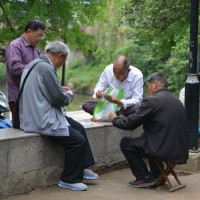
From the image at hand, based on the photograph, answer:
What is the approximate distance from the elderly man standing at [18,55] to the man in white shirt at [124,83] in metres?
1.17

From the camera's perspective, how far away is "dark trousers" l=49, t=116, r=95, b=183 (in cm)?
497

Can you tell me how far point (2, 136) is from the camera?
4.69 meters

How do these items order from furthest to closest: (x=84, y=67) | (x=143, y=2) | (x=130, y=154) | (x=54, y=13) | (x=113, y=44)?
(x=84, y=67) → (x=113, y=44) → (x=54, y=13) → (x=143, y=2) → (x=130, y=154)

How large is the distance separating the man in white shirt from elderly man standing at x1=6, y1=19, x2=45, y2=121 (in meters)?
1.17

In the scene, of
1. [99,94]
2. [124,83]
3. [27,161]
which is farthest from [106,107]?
[27,161]

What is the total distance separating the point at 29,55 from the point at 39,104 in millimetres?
1186

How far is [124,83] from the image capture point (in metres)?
6.33

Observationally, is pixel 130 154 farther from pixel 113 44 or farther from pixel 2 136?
pixel 113 44

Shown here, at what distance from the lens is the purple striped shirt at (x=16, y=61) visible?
541 cm

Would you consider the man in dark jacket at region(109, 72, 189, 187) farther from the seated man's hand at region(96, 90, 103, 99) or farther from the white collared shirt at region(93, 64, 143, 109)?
the white collared shirt at region(93, 64, 143, 109)

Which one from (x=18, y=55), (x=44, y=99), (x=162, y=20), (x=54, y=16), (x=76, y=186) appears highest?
(x=54, y=16)

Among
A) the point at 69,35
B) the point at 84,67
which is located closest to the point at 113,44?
the point at 84,67

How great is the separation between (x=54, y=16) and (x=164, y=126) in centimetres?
712

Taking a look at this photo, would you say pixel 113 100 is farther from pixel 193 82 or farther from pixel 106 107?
pixel 193 82
